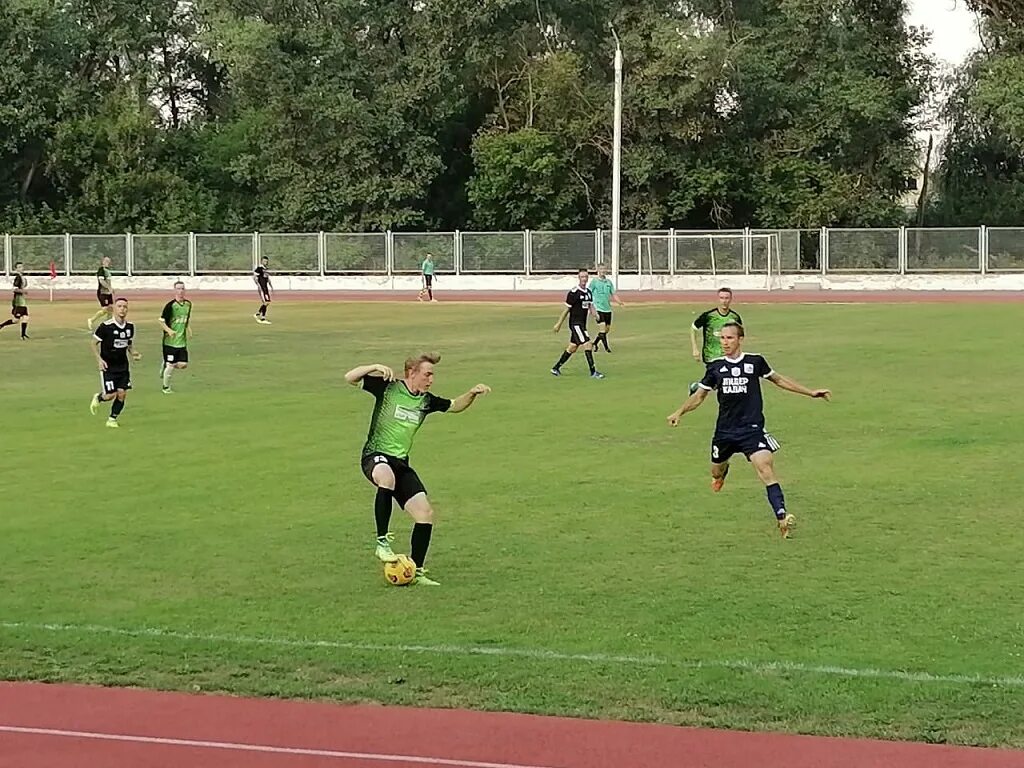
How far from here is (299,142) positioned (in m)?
67.1

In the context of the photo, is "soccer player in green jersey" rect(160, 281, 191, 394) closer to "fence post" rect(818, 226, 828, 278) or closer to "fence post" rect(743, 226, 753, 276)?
"fence post" rect(743, 226, 753, 276)

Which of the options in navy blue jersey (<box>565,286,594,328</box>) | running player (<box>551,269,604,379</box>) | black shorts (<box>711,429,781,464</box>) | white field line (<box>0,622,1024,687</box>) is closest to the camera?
white field line (<box>0,622,1024,687</box>)

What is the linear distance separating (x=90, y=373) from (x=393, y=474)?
16828 mm

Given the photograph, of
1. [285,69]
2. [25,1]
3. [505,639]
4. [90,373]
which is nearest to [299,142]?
[285,69]

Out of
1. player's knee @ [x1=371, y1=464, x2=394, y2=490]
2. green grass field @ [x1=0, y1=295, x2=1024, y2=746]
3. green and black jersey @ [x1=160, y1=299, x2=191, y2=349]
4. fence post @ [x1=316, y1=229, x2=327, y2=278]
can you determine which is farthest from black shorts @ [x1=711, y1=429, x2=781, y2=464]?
fence post @ [x1=316, y1=229, x2=327, y2=278]

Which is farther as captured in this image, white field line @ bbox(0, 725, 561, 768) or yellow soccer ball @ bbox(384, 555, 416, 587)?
yellow soccer ball @ bbox(384, 555, 416, 587)

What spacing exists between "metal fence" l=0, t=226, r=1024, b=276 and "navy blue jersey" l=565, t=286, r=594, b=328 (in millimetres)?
33006

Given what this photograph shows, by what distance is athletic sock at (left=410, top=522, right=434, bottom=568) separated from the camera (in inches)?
389

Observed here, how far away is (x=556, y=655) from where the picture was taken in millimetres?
8164

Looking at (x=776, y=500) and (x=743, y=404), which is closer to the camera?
(x=776, y=500)

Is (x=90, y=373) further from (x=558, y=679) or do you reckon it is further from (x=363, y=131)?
(x=363, y=131)

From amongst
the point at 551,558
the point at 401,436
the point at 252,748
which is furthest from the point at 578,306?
the point at 252,748

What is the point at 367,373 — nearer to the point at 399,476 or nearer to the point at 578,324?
the point at 399,476

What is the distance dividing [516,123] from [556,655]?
59.5m
